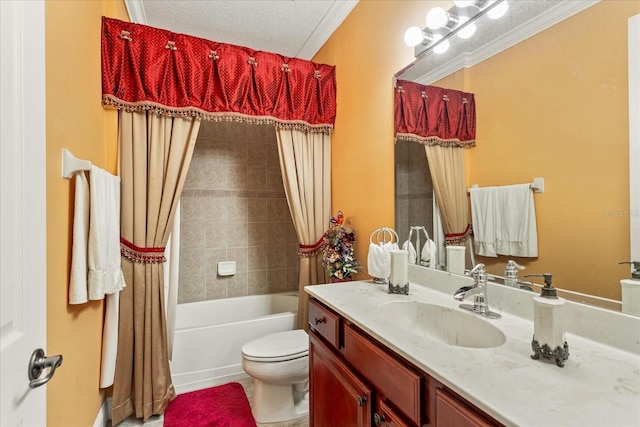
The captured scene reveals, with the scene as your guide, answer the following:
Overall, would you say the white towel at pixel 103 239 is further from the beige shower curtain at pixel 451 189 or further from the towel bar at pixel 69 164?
the beige shower curtain at pixel 451 189

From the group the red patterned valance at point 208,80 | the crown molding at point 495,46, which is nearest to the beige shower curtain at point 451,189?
the crown molding at point 495,46

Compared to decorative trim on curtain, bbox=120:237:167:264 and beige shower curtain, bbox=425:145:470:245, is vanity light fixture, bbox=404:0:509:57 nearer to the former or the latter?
beige shower curtain, bbox=425:145:470:245

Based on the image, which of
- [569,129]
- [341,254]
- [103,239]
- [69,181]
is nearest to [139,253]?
[103,239]

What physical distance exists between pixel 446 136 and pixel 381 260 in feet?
2.37

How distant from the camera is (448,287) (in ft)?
4.82

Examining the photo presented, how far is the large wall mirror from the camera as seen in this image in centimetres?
90

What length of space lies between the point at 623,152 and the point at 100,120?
2.44 metres

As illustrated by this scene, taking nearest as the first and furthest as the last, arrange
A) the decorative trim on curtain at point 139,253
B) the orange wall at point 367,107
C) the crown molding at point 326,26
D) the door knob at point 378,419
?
the door knob at point 378,419 → the orange wall at point 367,107 → the decorative trim on curtain at point 139,253 → the crown molding at point 326,26

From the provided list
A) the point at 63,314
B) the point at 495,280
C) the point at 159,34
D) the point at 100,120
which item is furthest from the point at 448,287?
the point at 159,34

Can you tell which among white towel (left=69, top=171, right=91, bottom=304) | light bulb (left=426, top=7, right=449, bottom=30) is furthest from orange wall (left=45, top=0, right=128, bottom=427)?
light bulb (left=426, top=7, right=449, bottom=30)

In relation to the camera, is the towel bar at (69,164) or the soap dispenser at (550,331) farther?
the towel bar at (69,164)

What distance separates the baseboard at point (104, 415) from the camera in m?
1.79

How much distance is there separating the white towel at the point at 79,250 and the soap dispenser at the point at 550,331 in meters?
1.75

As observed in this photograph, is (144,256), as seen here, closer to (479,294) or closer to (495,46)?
(479,294)
